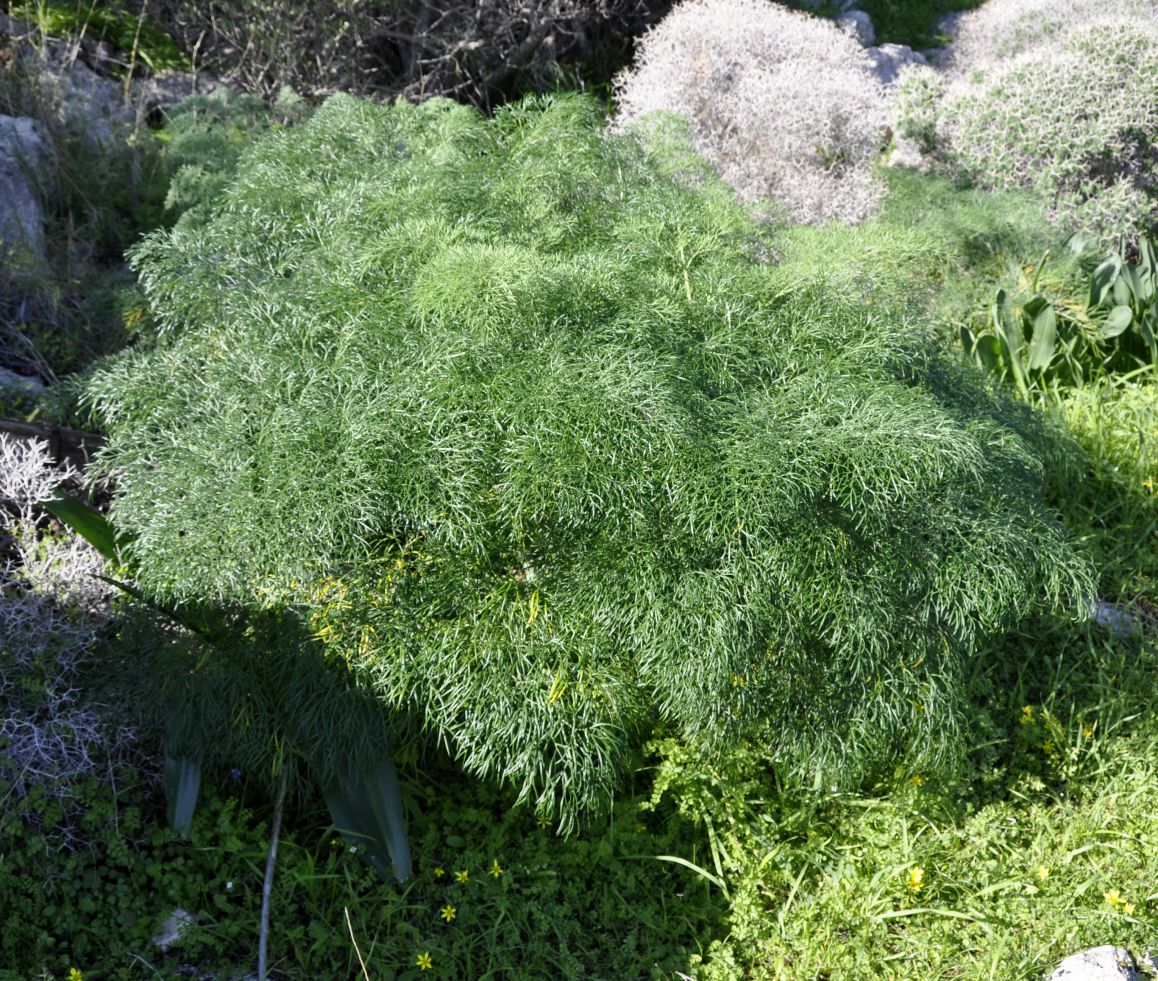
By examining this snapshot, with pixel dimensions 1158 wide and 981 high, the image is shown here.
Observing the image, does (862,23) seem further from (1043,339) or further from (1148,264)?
(1043,339)

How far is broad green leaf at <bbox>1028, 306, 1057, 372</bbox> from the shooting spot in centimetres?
456

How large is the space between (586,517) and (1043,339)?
2.91 metres

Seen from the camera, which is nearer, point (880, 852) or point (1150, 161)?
point (880, 852)

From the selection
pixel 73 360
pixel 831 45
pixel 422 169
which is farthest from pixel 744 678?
pixel 831 45

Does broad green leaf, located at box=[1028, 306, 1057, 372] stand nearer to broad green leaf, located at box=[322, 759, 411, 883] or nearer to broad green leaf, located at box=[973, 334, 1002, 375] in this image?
broad green leaf, located at box=[973, 334, 1002, 375]

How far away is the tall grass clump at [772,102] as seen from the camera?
5.21 metres

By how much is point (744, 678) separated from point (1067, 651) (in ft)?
5.54

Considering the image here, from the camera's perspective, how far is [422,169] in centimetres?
347

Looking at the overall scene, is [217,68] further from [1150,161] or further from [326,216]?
[1150,161]

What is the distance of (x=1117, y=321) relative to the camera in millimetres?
4758

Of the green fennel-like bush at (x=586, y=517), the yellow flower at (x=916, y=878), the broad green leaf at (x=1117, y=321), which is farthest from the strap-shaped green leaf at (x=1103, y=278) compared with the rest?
the yellow flower at (x=916, y=878)

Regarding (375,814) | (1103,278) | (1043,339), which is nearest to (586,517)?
(375,814)

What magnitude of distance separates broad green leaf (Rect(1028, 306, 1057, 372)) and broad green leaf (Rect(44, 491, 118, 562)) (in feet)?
12.3

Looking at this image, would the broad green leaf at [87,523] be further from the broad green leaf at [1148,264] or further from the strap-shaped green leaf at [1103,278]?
the broad green leaf at [1148,264]
